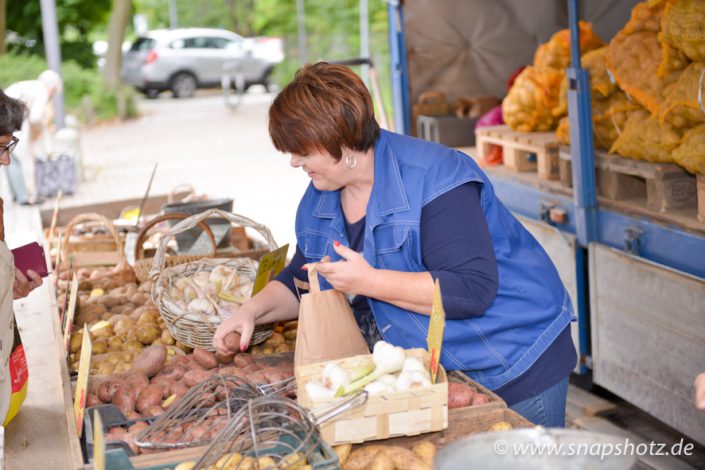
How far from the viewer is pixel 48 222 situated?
21.9 feet

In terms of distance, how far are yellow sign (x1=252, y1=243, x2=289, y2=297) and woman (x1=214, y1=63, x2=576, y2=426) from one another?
16.4 inches

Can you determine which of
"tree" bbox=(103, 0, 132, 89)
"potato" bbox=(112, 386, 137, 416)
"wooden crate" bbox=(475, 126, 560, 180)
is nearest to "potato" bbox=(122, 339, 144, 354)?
"potato" bbox=(112, 386, 137, 416)

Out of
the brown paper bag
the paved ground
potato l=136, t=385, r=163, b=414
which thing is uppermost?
the brown paper bag

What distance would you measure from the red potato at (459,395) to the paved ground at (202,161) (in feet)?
20.4

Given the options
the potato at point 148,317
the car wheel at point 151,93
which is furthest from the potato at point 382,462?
the car wheel at point 151,93

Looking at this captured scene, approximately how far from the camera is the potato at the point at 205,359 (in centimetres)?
323

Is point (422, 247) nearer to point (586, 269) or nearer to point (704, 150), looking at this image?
point (704, 150)

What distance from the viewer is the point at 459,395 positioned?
8.12 ft

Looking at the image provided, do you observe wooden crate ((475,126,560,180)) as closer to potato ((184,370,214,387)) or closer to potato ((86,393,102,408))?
potato ((184,370,214,387))

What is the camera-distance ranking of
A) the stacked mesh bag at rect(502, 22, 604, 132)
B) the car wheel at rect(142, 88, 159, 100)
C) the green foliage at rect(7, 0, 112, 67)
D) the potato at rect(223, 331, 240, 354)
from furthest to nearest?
1. the car wheel at rect(142, 88, 159, 100)
2. the green foliage at rect(7, 0, 112, 67)
3. the stacked mesh bag at rect(502, 22, 604, 132)
4. the potato at rect(223, 331, 240, 354)

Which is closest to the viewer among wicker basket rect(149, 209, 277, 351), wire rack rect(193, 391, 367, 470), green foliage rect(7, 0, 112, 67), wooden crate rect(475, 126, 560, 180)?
wire rack rect(193, 391, 367, 470)

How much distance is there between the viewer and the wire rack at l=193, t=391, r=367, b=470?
6.85ft

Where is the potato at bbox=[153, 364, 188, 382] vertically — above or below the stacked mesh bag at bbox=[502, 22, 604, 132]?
below

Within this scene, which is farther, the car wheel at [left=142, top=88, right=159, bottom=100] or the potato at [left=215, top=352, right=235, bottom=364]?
the car wheel at [left=142, top=88, right=159, bottom=100]
